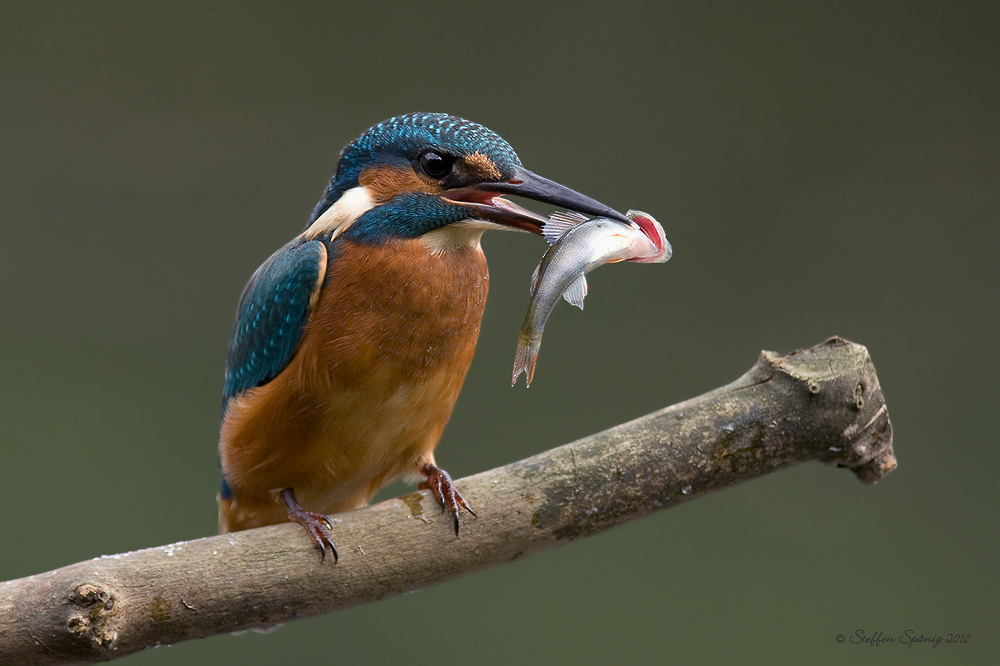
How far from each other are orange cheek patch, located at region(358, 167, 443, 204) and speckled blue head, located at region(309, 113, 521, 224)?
0.05 ft

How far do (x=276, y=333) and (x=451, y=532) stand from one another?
482 mm

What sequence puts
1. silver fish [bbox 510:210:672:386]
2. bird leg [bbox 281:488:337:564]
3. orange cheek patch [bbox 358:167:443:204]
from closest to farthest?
silver fish [bbox 510:210:672:386]
bird leg [bbox 281:488:337:564]
orange cheek patch [bbox 358:167:443:204]

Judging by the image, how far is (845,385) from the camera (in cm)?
140

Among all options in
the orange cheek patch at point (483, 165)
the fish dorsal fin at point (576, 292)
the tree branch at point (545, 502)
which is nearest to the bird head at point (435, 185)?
the orange cheek patch at point (483, 165)

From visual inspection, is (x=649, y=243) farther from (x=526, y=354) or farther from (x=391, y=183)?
(x=391, y=183)

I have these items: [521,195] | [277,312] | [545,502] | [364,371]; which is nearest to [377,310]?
[364,371]

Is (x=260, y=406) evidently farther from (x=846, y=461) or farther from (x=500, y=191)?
(x=846, y=461)

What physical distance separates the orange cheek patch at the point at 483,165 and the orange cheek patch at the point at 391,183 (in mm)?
76

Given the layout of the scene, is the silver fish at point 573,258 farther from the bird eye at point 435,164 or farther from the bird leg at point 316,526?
Answer: the bird leg at point 316,526

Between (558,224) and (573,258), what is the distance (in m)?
0.09

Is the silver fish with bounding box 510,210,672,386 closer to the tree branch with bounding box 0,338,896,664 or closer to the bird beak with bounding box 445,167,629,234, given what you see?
the bird beak with bounding box 445,167,629,234

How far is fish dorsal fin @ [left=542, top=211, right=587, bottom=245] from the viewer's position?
1.36 metres

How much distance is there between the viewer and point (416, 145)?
153 centimetres

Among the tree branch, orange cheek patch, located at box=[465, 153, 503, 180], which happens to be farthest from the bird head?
the tree branch
